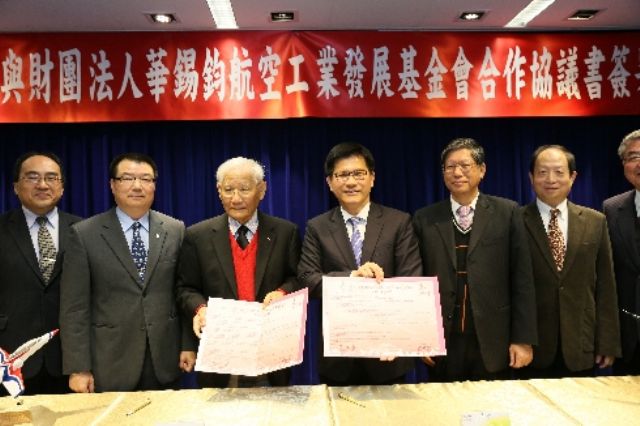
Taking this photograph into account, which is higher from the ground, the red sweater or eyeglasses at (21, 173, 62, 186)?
eyeglasses at (21, 173, 62, 186)

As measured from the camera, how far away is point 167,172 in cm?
413

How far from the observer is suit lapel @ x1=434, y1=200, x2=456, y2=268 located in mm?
2588

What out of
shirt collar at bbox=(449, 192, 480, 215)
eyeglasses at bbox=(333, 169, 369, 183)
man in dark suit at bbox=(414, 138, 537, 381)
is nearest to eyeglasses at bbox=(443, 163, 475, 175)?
man in dark suit at bbox=(414, 138, 537, 381)

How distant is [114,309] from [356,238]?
1.09m

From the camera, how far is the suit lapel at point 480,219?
2580 millimetres

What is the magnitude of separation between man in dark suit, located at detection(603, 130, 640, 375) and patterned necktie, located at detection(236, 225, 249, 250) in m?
1.84

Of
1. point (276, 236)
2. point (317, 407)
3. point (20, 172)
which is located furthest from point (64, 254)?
point (317, 407)

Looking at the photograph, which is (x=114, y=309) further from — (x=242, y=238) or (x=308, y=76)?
(x=308, y=76)

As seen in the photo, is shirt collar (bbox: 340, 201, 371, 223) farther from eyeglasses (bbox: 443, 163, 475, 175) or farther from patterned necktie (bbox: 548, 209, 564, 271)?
patterned necktie (bbox: 548, 209, 564, 271)

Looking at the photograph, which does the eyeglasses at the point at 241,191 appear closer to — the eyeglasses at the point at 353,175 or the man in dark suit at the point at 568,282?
the eyeglasses at the point at 353,175

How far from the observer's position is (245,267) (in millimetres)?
2555

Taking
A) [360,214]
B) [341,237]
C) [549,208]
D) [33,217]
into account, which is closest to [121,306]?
[33,217]

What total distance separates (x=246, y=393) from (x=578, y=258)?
1.69 m

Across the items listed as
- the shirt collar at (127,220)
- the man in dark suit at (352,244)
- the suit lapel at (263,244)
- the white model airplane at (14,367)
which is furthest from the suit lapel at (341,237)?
the white model airplane at (14,367)
